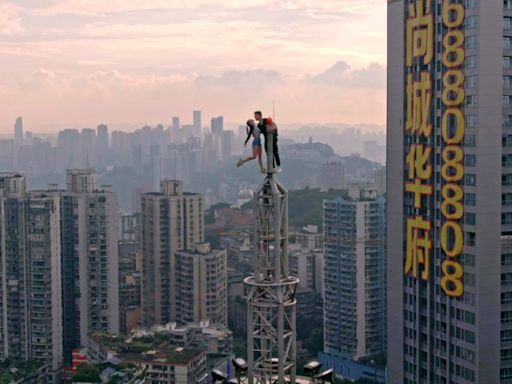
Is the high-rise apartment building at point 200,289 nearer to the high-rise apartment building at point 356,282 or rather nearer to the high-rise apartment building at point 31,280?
the high-rise apartment building at point 356,282

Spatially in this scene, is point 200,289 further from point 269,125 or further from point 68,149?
point 68,149

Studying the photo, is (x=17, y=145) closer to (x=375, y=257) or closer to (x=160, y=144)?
(x=160, y=144)

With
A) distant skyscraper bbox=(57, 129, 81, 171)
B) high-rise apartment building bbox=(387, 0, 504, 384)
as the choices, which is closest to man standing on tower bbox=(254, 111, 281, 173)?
high-rise apartment building bbox=(387, 0, 504, 384)

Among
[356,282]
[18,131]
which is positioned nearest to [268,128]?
[356,282]

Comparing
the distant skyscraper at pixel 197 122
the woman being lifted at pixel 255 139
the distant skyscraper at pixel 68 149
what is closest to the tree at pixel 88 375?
the woman being lifted at pixel 255 139

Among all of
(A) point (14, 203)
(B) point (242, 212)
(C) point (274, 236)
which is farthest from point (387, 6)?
(B) point (242, 212)

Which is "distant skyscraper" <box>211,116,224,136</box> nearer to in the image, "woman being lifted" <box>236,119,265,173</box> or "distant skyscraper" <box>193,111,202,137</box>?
"distant skyscraper" <box>193,111,202,137</box>
